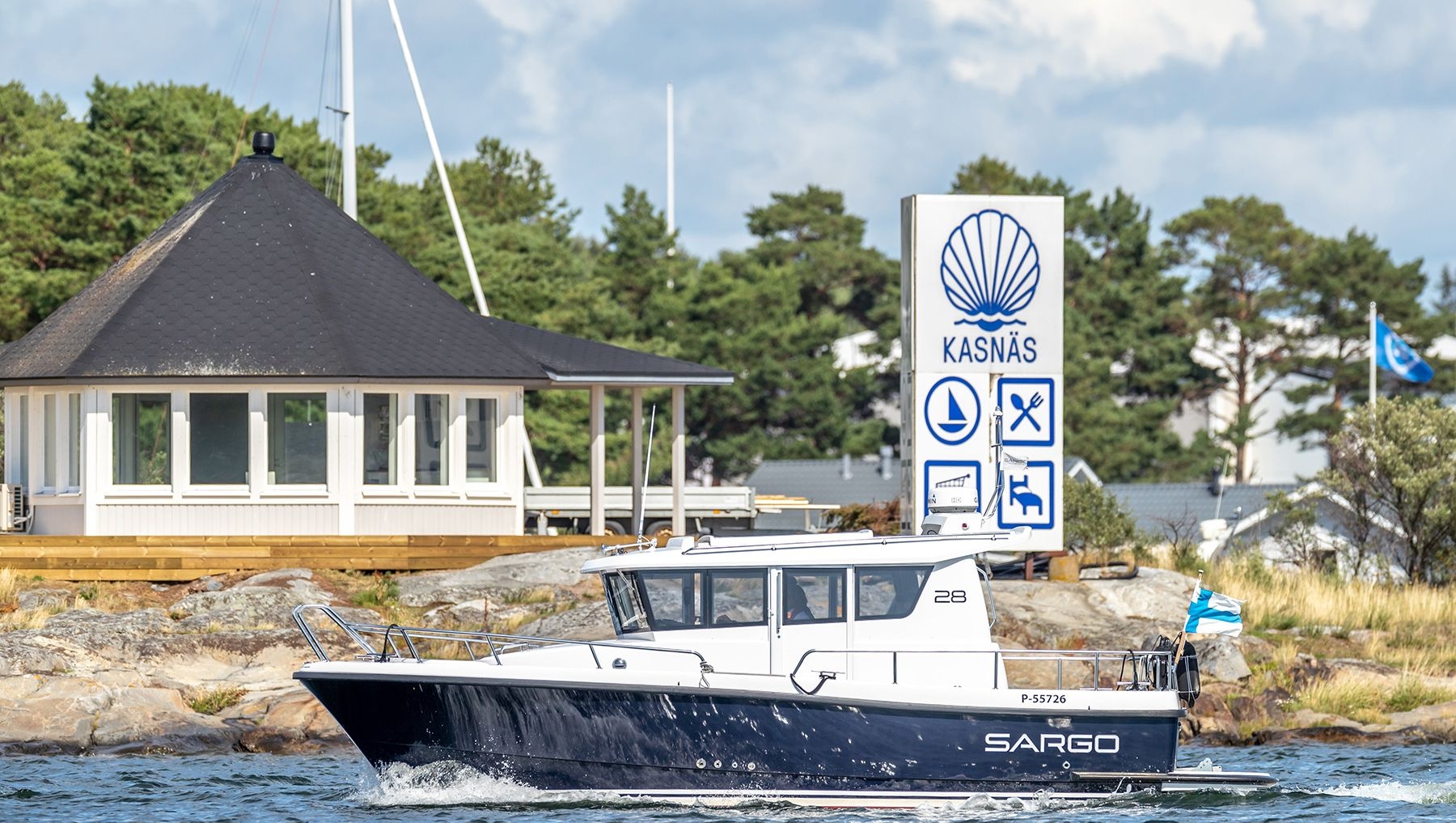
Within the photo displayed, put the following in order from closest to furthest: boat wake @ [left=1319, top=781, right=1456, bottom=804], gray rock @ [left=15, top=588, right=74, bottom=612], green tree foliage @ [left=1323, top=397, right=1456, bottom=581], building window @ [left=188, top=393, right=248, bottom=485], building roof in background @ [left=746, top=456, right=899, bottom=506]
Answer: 1. boat wake @ [left=1319, top=781, right=1456, bottom=804]
2. gray rock @ [left=15, top=588, right=74, bottom=612]
3. building window @ [left=188, top=393, right=248, bottom=485]
4. green tree foliage @ [left=1323, top=397, right=1456, bottom=581]
5. building roof in background @ [left=746, top=456, right=899, bottom=506]

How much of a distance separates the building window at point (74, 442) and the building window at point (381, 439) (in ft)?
13.4

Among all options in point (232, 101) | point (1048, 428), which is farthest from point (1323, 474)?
point (232, 101)

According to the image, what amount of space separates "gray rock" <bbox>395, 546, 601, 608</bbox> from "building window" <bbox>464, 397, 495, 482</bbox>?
6.87 ft

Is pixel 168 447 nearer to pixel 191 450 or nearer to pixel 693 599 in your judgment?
pixel 191 450

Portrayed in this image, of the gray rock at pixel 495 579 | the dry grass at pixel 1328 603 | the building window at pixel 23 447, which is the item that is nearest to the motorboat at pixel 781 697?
the gray rock at pixel 495 579

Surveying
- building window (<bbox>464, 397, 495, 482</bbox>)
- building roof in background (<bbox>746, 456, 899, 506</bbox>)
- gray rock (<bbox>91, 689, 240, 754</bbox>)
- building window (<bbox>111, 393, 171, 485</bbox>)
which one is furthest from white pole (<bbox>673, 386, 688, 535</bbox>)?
building roof in background (<bbox>746, 456, 899, 506</bbox>)

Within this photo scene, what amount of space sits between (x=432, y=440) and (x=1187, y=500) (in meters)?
26.1

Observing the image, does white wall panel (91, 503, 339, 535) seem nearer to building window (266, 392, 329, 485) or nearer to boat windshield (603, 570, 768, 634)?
building window (266, 392, 329, 485)

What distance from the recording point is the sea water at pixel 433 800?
630 inches

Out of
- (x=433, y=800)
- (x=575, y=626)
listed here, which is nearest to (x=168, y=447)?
(x=575, y=626)

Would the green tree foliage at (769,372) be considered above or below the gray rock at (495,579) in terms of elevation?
above

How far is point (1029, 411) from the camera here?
24281 mm

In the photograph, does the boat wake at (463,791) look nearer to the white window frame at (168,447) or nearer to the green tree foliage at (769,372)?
the white window frame at (168,447)

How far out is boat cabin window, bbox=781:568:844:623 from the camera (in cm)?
1639
